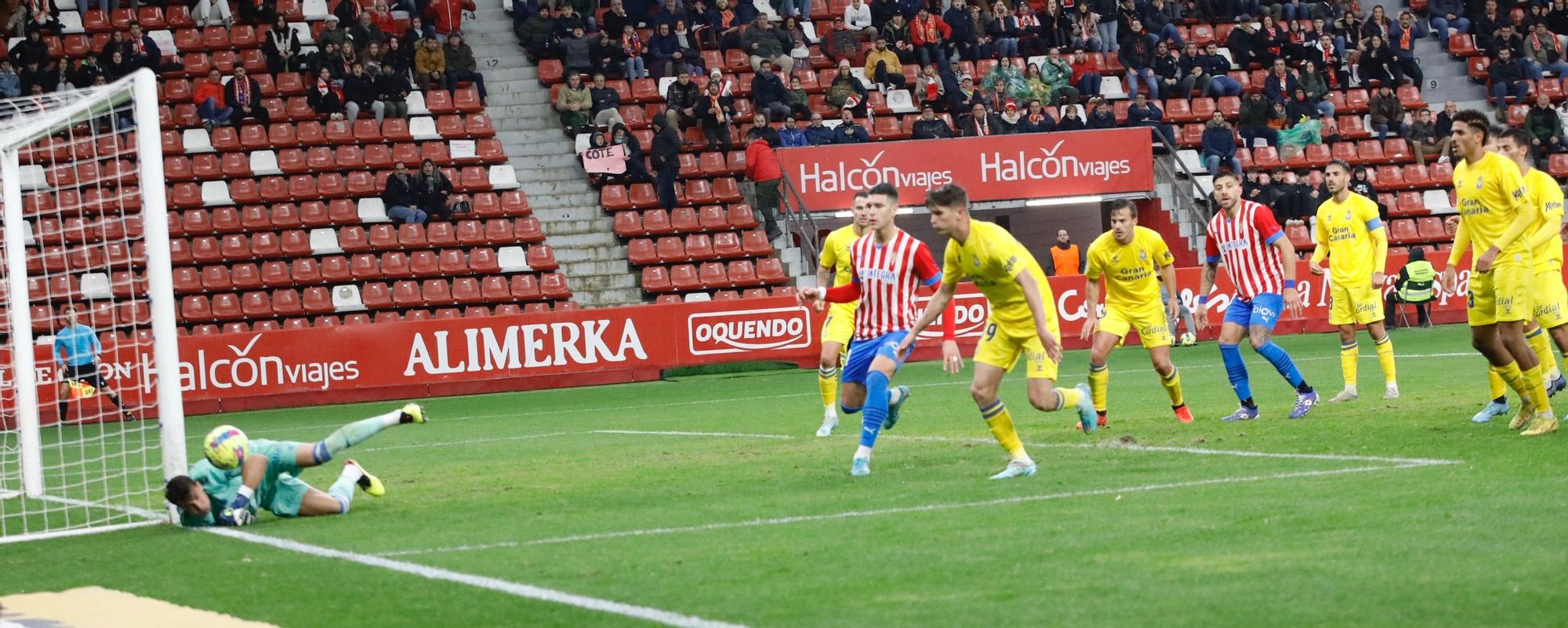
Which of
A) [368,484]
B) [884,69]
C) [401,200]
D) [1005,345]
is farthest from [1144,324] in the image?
[884,69]

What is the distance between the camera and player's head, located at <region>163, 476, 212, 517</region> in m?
9.67

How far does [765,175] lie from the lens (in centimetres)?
2914

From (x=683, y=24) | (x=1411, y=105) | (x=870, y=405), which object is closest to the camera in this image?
(x=870, y=405)

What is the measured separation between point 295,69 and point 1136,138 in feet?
49.3

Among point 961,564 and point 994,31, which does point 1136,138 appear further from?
point 961,564

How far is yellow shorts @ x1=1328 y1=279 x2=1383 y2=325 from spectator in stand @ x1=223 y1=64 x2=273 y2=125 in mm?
19670

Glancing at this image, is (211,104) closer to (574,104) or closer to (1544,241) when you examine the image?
(574,104)

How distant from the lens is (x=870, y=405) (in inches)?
444

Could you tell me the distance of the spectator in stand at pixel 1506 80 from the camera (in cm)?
3385

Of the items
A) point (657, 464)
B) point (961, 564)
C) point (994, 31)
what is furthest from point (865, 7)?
point (961, 564)

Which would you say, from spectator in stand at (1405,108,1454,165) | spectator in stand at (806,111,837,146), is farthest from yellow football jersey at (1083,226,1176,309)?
spectator in stand at (1405,108,1454,165)

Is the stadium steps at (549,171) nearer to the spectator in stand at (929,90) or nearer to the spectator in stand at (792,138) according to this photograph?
the spectator in stand at (792,138)

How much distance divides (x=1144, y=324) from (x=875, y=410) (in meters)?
3.87

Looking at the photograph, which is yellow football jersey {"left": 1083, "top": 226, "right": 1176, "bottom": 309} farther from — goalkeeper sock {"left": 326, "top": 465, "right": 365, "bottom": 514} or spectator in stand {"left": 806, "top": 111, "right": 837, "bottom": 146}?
spectator in stand {"left": 806, "top": 111, "right": 837, "bottom": 146}
